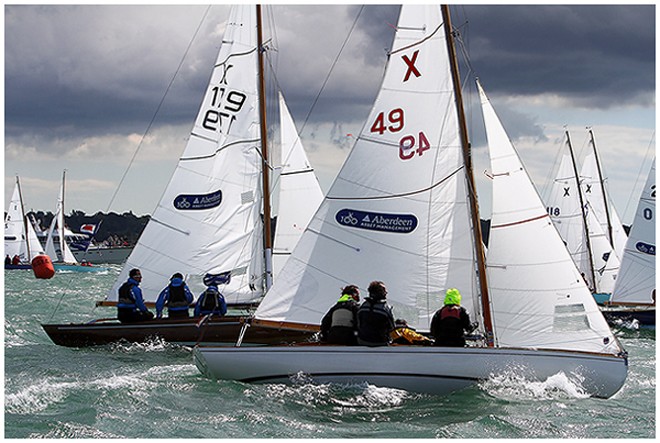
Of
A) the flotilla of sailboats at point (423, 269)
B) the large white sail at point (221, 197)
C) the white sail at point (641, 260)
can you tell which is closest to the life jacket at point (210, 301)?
the flotilla of sailboats at point (423, 269)

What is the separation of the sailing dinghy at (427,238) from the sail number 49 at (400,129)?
16 millimetres

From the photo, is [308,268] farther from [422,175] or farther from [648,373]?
[648,373]

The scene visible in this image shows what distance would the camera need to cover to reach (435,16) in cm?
1280

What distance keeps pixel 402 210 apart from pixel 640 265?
12267 millimetres

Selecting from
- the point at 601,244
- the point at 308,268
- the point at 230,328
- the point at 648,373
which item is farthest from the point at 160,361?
the point at 601,244

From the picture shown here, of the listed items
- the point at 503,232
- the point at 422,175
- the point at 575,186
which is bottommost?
the point at 503,232

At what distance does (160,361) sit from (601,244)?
21094 mm

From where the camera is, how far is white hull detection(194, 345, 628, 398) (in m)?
10.8

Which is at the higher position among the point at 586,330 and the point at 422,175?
the point at 422,175

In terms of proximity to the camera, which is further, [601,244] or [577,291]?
[601,244]

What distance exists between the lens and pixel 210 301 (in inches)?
649

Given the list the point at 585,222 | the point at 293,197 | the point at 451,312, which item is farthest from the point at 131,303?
the point at 585,222

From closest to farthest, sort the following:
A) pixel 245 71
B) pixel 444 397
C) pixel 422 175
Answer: pixel 444 397 < pixel 422 175 < pixel 245 71

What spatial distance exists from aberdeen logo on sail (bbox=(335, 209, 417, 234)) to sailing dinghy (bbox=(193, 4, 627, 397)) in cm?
2
